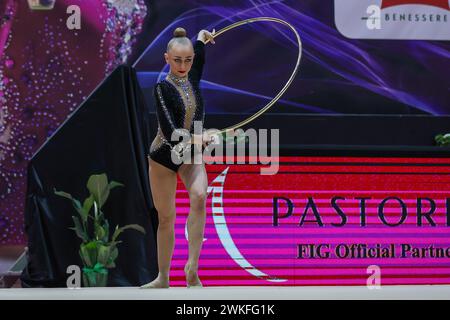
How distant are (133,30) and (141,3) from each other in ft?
0.86

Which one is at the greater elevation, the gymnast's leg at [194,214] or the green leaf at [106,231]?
the gymnast's leg at [194,214]

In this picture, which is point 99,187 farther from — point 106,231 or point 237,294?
point 237,294

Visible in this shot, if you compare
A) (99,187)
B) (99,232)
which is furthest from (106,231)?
(99,187)

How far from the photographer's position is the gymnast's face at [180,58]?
4.20 meters

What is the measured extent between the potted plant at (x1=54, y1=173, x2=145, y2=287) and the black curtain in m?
0.16

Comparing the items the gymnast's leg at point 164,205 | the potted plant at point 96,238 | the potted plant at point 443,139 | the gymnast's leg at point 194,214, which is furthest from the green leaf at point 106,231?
the potted plant at point 443,139

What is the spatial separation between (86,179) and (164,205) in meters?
1.36

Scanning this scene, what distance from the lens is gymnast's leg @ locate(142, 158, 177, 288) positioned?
4.31m

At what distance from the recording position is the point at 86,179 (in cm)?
551

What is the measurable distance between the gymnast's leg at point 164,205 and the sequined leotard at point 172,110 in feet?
0.18

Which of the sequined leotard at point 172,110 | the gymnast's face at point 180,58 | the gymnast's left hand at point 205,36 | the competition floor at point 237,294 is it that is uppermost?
the gymnast's left hand at point 205,36

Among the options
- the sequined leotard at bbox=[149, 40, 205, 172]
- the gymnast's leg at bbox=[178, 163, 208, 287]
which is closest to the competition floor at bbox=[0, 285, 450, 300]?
the gymnast's leg at bbox=[178, 163, 208, 287]

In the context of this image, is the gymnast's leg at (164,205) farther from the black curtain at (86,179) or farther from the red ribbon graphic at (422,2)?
the red ribbon graphic at (422,2)
